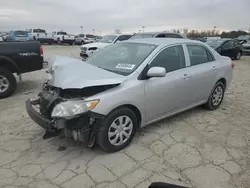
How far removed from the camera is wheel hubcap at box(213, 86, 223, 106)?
485cm

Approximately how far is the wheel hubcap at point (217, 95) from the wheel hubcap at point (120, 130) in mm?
2474

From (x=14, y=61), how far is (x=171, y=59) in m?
4.28

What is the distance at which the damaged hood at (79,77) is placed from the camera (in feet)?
9.37

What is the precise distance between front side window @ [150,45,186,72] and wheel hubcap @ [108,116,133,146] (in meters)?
0.98

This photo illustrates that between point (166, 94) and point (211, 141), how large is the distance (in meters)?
1.04

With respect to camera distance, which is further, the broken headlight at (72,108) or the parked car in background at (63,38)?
the parked car in background at (63,38)

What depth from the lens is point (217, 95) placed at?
16.1 ft

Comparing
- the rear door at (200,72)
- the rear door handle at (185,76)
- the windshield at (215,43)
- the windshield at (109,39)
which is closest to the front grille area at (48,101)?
the rear door handle at (185,76)

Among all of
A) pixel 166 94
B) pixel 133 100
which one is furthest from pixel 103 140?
pixel 166 94

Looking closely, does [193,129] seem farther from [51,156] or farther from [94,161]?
[51,156]

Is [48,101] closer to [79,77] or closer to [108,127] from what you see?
[79,77]

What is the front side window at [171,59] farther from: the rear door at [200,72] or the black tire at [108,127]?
the black tire at [108,127]

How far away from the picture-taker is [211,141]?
3.58 m

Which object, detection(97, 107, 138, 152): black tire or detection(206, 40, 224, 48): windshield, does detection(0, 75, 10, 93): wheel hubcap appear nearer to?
detection(97, 107, 138, 152): black tire
